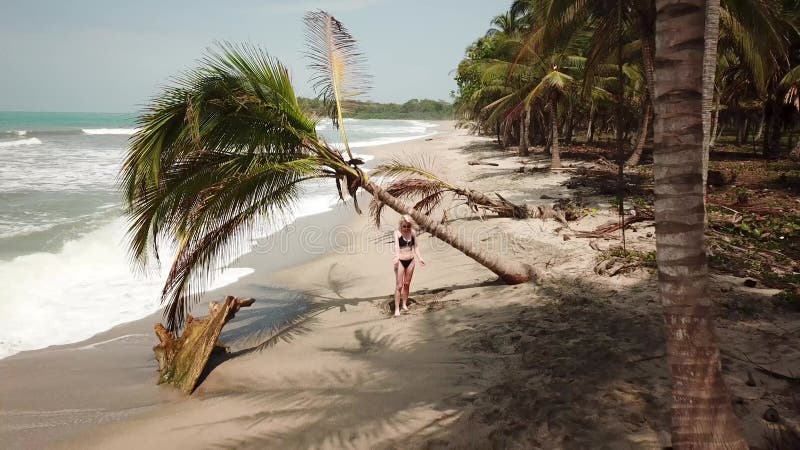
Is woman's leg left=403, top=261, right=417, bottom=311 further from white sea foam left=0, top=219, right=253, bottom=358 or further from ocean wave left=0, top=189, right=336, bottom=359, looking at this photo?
white sea foam left=0, top=219, right=253, bottom=358

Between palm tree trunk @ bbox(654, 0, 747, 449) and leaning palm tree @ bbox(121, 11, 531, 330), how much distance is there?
3.45 meters

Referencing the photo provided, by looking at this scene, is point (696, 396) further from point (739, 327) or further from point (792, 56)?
point (792, 56)

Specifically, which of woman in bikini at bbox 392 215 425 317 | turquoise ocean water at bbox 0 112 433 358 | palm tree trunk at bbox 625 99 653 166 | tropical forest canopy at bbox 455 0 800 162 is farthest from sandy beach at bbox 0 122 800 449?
palm tree trunk at bbox 625 99 653 166

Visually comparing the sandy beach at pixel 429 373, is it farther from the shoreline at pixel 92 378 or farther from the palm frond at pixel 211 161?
the palm frond at pixel 211 161

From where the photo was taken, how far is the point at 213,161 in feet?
15.4

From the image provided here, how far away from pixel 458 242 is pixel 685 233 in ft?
13.7

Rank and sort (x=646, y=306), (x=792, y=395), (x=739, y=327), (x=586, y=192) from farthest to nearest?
(x=586, y=192) → (x=646, y=306) → (x=739, y=327) → (x=792, y=395)

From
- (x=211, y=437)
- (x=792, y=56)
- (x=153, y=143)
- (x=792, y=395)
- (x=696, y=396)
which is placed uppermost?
(x=792, y=56)

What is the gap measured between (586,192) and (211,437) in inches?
448

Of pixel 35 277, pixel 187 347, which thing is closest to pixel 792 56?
pixel 187 347

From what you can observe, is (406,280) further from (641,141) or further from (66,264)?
(641,141)

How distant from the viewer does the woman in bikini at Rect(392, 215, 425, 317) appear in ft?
19.6

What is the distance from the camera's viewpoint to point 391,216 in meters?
13.2

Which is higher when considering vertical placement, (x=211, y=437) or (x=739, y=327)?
(x=739, y=327)
